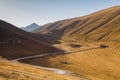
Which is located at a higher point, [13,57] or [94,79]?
[13,57]

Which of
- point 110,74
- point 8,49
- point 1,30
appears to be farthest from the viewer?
point 1,30

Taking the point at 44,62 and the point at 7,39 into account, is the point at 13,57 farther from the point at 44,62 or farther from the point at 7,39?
the point at 7,39

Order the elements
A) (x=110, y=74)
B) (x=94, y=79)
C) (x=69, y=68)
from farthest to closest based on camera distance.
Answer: (x=69, y=68) < (x=110, y=74) < (x=94, y=79)

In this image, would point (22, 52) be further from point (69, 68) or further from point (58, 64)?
point (69, 68)

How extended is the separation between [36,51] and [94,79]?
52.9 m

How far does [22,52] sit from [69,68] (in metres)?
29.2

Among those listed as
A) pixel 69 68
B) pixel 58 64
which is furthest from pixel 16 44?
pixel 69 68

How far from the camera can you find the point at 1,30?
419ft


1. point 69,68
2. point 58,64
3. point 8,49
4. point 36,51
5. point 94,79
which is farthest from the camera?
point 36,51

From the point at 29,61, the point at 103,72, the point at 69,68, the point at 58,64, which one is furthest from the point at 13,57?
the point at 103,72

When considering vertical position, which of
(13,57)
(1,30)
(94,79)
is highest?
(1,30)

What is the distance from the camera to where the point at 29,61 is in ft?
287

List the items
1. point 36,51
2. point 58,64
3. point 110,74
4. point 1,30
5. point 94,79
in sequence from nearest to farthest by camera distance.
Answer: point 94,79 < point 110,74 < point 58,64 < point 36,51 < point 1,30

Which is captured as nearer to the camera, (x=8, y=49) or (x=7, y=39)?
(x=8, y=49)
